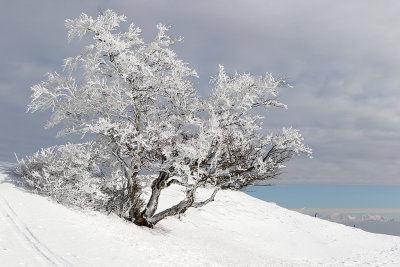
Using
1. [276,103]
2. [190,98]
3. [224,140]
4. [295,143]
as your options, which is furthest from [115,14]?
[295,143]

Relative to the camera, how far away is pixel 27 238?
12.7 m

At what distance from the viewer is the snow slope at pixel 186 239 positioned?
12484 mm

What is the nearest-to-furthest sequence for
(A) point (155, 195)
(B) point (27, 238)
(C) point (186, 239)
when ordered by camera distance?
(B) point (27, 238) < (C) point (186, 239) < (A) point (155, 195)

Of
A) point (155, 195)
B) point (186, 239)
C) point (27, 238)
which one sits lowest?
point (27, 238)

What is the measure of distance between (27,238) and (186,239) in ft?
28.9

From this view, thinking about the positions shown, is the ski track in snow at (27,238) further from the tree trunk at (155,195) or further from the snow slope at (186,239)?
the tree trunk at (155,195)

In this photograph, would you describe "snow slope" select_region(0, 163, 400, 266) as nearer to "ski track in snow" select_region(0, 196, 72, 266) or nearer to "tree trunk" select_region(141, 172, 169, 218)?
"ski track in snow" select_region(0, 196, 72, 266)

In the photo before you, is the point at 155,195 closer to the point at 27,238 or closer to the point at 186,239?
the point at 186,239

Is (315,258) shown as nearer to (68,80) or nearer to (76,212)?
(76,212)

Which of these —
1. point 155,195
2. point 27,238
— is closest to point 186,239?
point 155,195

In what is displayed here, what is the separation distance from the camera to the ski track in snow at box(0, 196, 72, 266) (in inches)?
438

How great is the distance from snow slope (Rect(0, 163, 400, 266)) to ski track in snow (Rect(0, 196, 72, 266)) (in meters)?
0.03

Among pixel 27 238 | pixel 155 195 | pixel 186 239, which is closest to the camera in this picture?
pixel 27 238

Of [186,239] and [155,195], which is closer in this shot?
[186,239]
